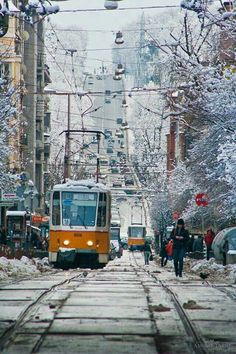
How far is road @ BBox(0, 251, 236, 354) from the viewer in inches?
389

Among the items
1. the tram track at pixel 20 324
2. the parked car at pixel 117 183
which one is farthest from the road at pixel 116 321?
the parked car at pixel 117 183

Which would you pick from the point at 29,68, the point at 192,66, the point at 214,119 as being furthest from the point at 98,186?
the point at 29,68

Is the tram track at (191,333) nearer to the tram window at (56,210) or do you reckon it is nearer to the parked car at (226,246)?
the tram window at (56,210)

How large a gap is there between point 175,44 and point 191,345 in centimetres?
1846

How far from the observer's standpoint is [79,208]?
3528cm

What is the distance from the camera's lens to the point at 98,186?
36062mm

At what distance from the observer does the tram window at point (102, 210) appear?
35156mm

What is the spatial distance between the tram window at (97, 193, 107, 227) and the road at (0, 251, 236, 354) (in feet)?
55.4

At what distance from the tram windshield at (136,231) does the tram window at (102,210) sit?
85.1 m

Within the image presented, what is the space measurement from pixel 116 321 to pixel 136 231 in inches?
4337

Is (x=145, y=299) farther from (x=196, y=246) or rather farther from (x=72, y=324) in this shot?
(x=196, y=246)

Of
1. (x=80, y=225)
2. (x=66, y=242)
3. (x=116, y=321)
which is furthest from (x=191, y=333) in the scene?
(x=80, y=225)

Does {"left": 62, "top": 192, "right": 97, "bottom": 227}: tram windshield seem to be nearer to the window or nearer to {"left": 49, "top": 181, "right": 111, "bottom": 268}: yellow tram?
{"left": 49, "top": 181, "right": 111, "bottom": 268}: yellow tram

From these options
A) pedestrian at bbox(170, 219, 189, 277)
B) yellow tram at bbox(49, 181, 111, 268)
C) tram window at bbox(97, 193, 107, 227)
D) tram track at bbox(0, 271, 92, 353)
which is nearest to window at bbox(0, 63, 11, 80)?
yellow tram at bbox(49, 181, 111, 268)
